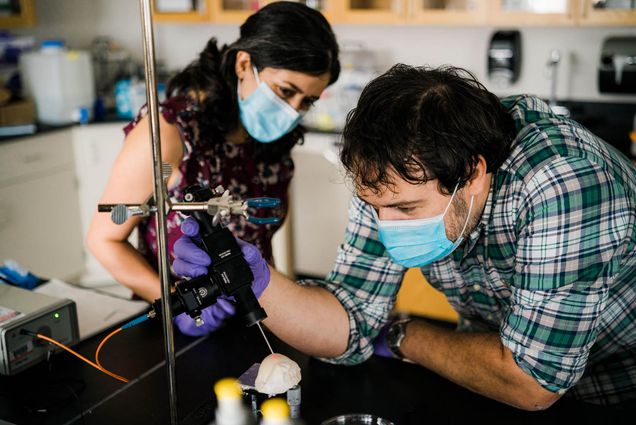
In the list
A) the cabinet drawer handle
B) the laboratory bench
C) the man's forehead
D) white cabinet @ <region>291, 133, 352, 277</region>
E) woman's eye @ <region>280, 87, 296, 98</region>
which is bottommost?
white cabinet @ <region>291, 133, 352, 277</region>

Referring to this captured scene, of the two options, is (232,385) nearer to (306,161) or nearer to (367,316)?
(367,316)

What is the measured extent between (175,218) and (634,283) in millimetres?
970

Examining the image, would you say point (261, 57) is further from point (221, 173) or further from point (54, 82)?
point (54, 82)

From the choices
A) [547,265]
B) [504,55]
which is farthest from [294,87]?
[504,55]

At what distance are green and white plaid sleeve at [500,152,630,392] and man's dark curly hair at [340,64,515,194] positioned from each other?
111 millimetres

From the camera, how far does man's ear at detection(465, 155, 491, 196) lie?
3.70 ft

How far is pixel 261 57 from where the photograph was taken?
61.1 inches

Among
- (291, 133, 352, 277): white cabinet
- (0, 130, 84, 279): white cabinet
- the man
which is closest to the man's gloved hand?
the man

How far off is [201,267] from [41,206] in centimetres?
254

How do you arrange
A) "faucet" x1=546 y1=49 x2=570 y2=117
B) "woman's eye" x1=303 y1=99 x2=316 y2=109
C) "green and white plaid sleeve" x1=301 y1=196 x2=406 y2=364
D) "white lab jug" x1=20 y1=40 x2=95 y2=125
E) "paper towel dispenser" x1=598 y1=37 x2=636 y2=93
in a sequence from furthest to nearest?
"white lab jug" x1=20 y1=40 x2=95 y2=125 → "faucet" x1=546 y1=49 x2=570 y2=117 → "paper towel dispenser" x1=598 y1=37 x2=636 y2=93 → "woman's eye" x1=303 y1=99 x2=316 y2=109 → "green and white plaid sleeve" x1=301 y1=196 x2=406 y2=364

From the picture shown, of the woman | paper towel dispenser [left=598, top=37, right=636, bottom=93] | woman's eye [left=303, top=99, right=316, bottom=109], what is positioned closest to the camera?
the woman

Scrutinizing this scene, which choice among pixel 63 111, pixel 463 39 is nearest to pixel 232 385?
pixel 463 39

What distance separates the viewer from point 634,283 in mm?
1214

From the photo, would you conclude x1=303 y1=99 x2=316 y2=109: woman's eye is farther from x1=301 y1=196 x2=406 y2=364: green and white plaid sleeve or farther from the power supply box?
the power supply box
